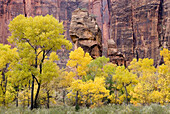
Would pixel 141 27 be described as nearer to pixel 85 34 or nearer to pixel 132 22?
pixel 132 22

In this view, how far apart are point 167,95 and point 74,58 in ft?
45.5

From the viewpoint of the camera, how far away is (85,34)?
3616 centimetres

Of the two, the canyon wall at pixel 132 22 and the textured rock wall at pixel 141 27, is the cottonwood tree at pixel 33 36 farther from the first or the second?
the textured rock wall at pixel 141 27

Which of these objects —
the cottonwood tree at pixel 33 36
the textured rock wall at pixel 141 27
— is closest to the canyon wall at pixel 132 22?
the textured rock wall at pixel 141 27

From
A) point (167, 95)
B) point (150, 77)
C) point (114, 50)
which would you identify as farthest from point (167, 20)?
point (167, 95)

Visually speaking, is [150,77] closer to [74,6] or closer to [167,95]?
[167,95]

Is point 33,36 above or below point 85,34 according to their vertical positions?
below

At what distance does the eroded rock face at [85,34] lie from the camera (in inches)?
1409

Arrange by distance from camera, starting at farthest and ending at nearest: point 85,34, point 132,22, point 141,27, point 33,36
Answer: point 132,22 → point 141,27 → point 85,34 → point 33,36

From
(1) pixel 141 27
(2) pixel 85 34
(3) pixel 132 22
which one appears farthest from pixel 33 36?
(3) pixel 132 22

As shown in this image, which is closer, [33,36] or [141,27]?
[33,36]

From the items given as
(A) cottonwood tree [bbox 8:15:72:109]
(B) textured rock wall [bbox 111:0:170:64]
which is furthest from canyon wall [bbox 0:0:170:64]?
(A) cottonwood tree [bbox 8:15:72:109]

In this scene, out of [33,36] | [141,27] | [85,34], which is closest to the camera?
[33,36]

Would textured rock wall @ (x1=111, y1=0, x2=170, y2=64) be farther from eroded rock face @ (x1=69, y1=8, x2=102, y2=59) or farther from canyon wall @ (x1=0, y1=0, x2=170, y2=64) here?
eroded rock face @ (x1=69, y1=8, x2=102, y2=59)
